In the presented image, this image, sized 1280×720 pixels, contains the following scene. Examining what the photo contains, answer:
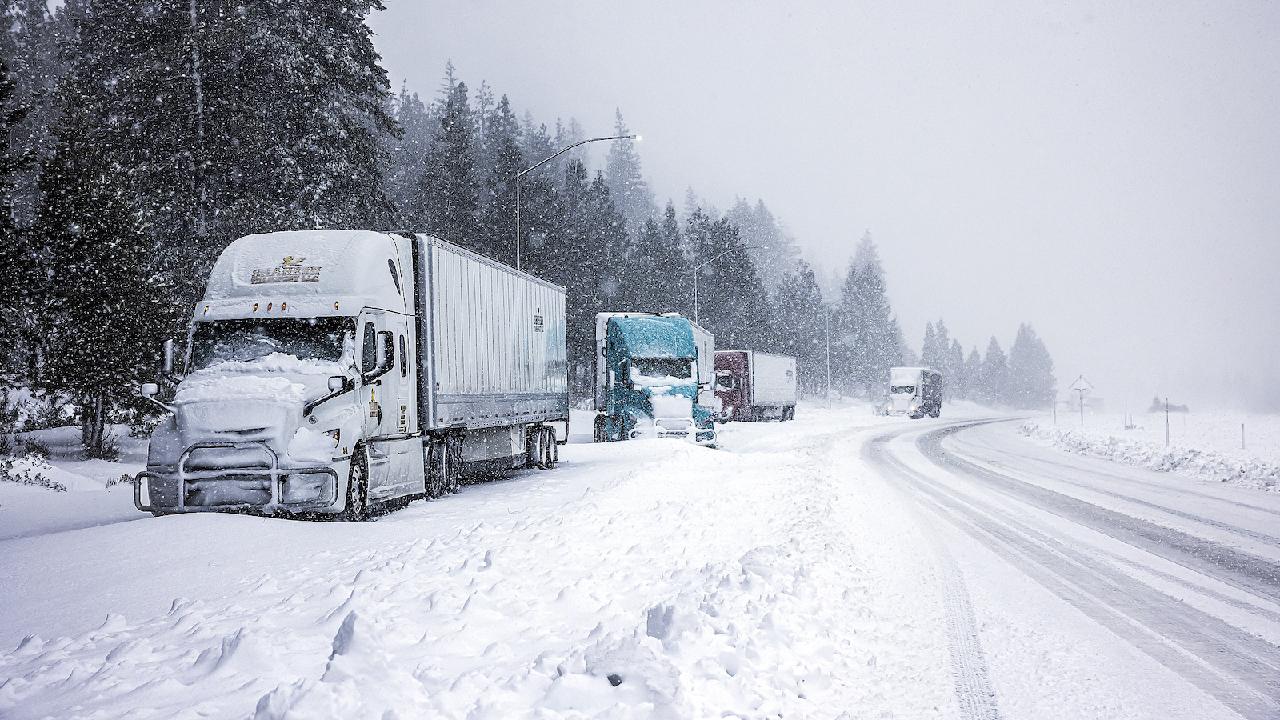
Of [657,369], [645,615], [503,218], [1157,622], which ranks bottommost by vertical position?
[1157,622]

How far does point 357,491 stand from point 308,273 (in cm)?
309

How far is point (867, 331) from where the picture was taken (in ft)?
327

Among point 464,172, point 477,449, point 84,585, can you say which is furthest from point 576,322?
point 84,585

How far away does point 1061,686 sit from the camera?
476 cm

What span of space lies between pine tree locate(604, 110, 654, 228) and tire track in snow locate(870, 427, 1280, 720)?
95220 mm

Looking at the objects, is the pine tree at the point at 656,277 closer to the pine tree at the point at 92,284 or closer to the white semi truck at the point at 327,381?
the pine tree at the point at 92,284

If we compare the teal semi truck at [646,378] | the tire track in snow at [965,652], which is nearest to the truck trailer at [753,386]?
the teal semi truck at [646,378]

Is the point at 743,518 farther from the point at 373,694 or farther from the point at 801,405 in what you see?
the point at 801,405

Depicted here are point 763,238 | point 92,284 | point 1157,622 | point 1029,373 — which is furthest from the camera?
point 1029,373

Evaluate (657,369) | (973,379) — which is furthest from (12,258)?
(973,379)

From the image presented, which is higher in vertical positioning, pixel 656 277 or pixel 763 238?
pixel 763 238

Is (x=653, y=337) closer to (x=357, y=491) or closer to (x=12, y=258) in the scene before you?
(x=357, y=491)

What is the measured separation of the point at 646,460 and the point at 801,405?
63038mm

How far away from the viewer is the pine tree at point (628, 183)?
349 ft
